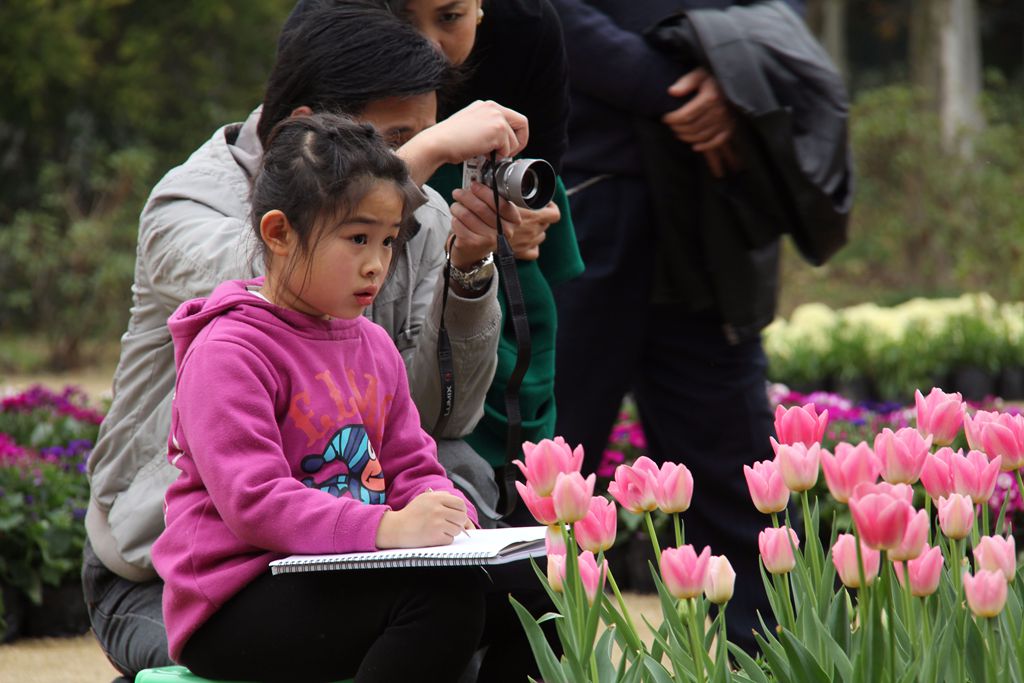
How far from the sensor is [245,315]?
2.05 m

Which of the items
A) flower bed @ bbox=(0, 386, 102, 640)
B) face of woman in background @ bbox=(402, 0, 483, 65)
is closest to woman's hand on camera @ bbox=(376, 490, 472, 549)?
face of woman in background @ bbox=(402, 0, 483, 65)

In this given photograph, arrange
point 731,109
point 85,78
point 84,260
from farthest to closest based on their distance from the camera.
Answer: point 85,78 < point 84,260 < point 731,109

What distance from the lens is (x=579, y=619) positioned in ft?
5.47

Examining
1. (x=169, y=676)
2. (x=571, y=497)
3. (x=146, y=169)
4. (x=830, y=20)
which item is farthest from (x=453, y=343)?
(x=830, y=20)

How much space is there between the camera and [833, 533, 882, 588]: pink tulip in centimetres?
155

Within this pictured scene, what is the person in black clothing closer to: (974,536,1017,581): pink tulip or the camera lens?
the camera lens

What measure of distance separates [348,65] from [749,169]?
53.3 inches

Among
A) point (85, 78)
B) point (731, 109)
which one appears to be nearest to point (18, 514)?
point (731, 109)

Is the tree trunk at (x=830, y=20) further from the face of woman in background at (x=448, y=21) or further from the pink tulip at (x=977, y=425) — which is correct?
the pink tulip at (x=977, y=425)

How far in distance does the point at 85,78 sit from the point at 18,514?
1189 centimetres

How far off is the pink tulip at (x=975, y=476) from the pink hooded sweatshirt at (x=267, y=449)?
0.66 metres

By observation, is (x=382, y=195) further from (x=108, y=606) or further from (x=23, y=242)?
(x=23, y=242)

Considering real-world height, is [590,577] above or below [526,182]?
below

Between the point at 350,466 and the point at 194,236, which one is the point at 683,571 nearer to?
the point at 350,466
